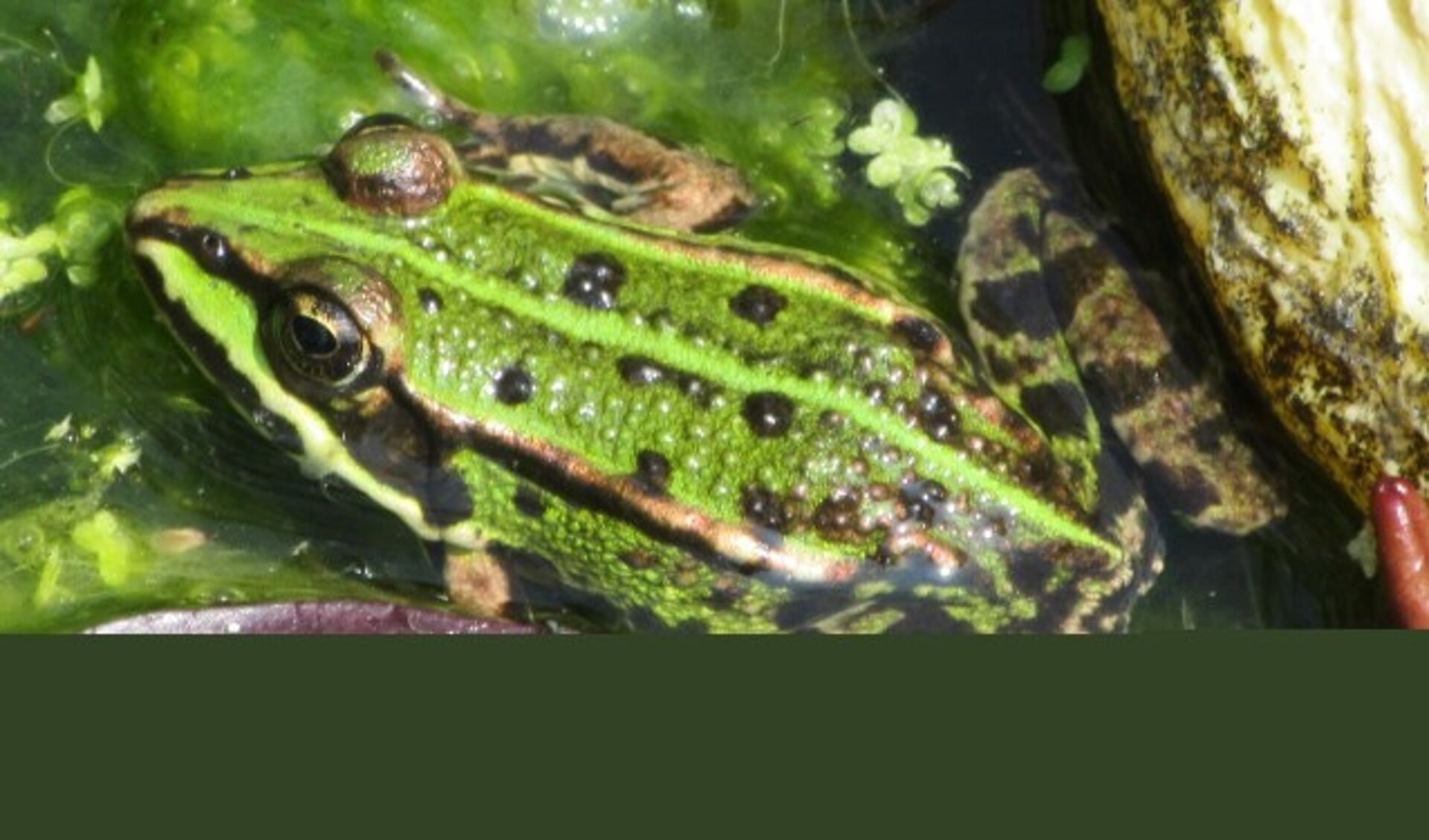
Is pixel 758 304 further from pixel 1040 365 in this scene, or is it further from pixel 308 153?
pixel 308 153

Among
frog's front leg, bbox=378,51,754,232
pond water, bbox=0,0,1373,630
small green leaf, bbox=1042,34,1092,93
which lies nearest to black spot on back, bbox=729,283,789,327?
frog's front leg, bbox=378,51,754,232

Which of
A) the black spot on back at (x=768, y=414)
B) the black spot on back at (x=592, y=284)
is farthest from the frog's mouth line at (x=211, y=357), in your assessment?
the black spot on back at (x=768, y=414)

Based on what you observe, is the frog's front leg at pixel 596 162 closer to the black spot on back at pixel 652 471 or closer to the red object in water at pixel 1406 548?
the black spot on back at pixel 652 471

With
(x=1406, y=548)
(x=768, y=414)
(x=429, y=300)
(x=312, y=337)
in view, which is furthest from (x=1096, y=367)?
(x=312, y=337)

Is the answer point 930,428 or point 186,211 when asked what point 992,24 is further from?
point 186,211

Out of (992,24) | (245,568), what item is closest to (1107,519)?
(992,24)

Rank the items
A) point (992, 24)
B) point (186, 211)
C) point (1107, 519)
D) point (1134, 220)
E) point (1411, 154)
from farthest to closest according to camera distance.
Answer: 1. point (992, 24)
2. point (1134, 220)
3. point (1107, 519)
4. point (186, 211)
5. point (1411, 154)
